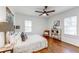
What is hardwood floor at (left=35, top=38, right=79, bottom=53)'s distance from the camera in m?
1.69

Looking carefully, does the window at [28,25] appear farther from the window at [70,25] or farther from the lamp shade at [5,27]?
the window at [70,25]

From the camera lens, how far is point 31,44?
5.75ft

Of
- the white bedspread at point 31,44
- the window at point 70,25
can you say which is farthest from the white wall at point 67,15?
the white bedspread at point 31,44

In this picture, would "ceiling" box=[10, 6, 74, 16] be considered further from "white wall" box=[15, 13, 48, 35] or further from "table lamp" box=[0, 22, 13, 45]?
"table lamp" box=[0, 22, 13, 45]

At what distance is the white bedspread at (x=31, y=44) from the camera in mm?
1653

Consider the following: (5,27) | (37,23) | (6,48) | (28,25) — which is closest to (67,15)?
(37,23)

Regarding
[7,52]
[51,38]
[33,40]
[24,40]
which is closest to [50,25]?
[51,38]

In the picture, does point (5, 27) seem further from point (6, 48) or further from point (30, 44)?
point (30, 44)

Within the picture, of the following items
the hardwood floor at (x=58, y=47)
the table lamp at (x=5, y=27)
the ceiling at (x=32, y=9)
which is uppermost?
the ceiling at (x=32, y=9)

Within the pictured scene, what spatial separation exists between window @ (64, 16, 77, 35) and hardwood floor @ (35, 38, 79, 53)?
11.4 inches

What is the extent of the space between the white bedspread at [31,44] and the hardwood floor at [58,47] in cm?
10

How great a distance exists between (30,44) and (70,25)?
988 millimetres

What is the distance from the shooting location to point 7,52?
64.9 inches

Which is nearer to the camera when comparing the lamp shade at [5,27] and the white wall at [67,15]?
the lamp shade at [5,27]
